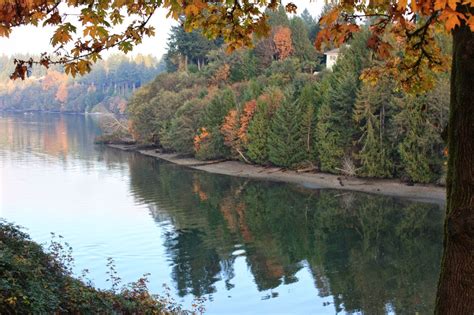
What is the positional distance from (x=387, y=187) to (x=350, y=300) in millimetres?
25570

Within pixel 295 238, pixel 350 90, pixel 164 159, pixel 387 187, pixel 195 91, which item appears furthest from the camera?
pixel 195 91

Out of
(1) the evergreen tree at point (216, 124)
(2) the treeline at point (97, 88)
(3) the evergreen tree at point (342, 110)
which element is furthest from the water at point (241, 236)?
(2) the treeline at point (97, 88)

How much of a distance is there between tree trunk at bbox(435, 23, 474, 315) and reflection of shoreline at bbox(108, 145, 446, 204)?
3831cm

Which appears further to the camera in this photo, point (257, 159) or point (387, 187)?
point (257, 159)

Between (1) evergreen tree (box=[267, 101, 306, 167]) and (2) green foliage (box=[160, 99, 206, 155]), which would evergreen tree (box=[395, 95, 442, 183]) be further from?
(2) green foliage (box=[160, 99, 206, 155])

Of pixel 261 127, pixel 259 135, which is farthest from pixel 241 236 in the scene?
pixel 261 127

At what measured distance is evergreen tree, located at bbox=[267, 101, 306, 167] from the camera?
54.8 m

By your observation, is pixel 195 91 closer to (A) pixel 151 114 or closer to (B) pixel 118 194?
(A) pixel 151 114

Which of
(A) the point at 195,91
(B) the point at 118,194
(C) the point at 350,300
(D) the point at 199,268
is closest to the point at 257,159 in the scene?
(B) the point at 118,194

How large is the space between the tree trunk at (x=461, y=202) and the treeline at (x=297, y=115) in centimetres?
2569

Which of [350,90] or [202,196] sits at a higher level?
[350,90]

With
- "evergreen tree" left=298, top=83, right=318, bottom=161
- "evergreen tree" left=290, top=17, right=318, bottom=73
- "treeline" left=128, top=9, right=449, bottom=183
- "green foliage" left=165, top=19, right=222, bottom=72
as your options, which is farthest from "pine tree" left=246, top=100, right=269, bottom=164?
"green foliage" left=165, top=19, right=222, bottom=72

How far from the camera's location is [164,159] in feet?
232

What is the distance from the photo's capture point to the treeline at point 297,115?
45.8 m
